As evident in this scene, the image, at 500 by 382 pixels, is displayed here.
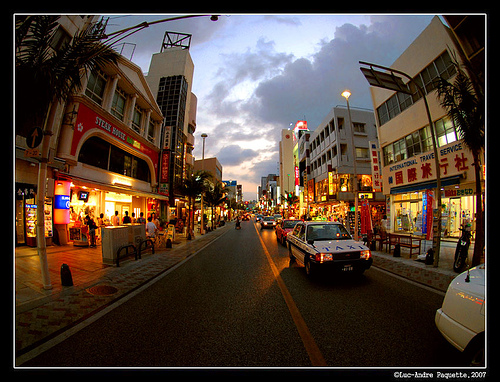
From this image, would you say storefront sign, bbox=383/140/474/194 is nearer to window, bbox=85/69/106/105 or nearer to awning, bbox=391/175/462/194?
awning, bbox=391/175/462/194

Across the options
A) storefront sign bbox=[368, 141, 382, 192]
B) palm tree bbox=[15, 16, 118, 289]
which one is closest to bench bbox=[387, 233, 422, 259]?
palm tree bbox=[15, 16, 118, 289]

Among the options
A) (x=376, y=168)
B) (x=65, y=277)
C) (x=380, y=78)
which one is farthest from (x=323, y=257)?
(x=376, y=168)

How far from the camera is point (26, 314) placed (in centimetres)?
459

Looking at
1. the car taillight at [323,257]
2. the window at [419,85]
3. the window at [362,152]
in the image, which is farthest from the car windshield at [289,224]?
the window at [362,152]

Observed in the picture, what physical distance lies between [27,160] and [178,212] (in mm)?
26207

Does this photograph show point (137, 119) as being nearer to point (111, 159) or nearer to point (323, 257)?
point (111, 159)

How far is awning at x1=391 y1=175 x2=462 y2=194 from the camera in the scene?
48.0 ft

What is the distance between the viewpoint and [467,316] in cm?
257

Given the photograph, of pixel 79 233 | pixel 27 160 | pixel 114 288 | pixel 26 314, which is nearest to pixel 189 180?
pixel 79 233

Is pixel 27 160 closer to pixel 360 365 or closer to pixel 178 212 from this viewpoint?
pixel 360 365

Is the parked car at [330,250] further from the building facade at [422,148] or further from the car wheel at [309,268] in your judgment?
the building facade at [422,148]

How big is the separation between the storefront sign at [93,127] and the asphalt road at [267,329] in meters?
12.0

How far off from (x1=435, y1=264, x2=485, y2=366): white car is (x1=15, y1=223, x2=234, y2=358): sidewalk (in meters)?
5.32

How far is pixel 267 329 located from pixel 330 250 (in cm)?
338
